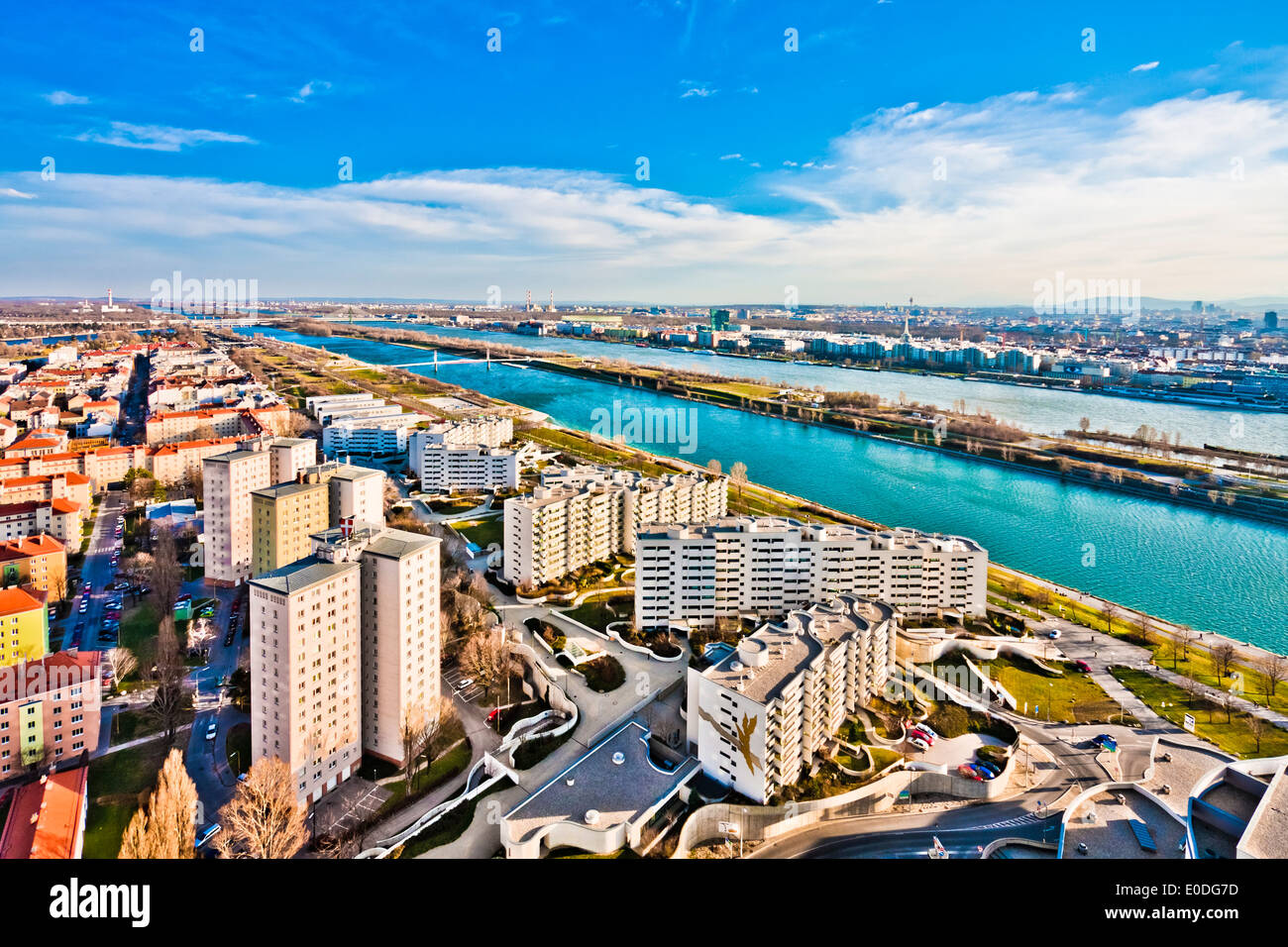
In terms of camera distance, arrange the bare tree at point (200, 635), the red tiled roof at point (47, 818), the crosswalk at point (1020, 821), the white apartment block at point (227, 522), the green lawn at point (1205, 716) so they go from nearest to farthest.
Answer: the red tiled roof at point (47, 818) → the crosswalk at point (1020, 821) → the green lawn at point (1205, 716) → the bare tree at point (200, 635) → the white apartment block at point (227, 522)

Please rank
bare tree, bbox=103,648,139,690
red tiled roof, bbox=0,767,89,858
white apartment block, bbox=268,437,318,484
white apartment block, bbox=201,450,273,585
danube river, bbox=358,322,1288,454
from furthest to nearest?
danube river, bbox=358,322,1288,454 → white apartment block, bbox=268,437,318,484 → white apartment block, bbox=201,450,273,585 → bare tree, bbox=103,648,139,690 → red tiled roof, bbox=0,767,89,858

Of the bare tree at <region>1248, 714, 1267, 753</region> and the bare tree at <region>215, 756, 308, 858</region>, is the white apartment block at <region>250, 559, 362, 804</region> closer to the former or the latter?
the bare tree at <region>215, 756, 308, 858</region>

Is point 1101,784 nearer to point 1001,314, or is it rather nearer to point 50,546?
point 50,546

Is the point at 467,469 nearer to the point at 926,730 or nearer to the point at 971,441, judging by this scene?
the point at 926,730

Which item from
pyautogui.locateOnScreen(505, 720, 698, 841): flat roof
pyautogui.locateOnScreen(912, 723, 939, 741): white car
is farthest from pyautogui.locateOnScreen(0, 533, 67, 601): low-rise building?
pyautogui.locateOnScreen(912, 723, 939, 741): white car

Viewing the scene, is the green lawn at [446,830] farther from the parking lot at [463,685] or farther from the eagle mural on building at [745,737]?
the eagle mural on building at [745,737]

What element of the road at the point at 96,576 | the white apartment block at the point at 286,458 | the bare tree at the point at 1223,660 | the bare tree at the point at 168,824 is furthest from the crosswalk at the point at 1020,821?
the white apartment block at the point at 286,458

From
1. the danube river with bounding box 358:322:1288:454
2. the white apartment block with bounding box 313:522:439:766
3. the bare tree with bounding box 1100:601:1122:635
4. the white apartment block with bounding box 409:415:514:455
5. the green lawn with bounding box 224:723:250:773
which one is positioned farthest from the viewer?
the danube river with bounding box 358:322:1288:454
